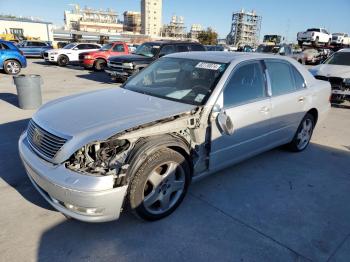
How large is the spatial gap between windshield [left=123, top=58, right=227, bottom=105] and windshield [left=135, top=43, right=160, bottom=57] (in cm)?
→ 857

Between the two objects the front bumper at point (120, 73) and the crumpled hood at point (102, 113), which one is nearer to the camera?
the crumpled hood at point (102, 113)

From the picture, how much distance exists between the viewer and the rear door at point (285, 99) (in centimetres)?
407

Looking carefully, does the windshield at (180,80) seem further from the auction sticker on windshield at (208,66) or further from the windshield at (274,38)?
the windshield at (274,38)

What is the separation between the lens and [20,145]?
316cm

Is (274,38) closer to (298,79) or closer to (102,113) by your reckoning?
(298,79)

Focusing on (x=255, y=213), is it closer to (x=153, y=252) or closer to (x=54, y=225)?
(x=153, y=252)

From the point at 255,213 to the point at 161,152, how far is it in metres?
1.33

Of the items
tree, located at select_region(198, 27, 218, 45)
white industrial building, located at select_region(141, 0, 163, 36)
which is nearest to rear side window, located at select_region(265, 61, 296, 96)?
tree, located at select_region(198, 27, 218, 45)

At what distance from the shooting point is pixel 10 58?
46.2 feet

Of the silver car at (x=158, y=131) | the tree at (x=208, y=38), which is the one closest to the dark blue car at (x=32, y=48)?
the silver car at (x=158, y=131)

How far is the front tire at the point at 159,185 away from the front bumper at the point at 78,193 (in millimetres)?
188

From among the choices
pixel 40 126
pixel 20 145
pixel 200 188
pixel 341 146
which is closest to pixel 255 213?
pixel 200 188

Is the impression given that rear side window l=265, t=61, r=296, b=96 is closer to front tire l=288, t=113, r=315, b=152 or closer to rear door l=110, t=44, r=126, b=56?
front tire l=288, t=113, r=315, b=152

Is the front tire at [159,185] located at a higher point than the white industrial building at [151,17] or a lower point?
lower
